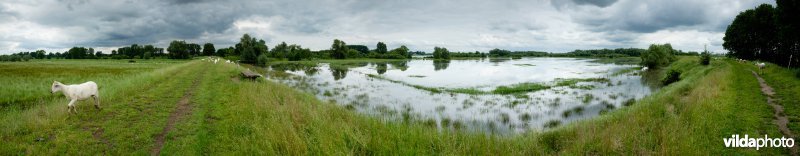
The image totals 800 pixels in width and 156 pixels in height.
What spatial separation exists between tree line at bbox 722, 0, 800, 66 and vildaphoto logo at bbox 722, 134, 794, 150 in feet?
80.5

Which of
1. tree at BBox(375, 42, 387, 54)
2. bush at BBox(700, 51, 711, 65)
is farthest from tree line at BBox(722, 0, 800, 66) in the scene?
tree at BBox(375, 42, 387, 54)

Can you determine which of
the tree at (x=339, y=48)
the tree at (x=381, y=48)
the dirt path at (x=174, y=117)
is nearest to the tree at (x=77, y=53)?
the tree at (x=339, y=48)

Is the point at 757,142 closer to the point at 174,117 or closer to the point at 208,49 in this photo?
the point at 174,117

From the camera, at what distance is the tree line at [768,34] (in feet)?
87.0

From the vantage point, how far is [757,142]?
8.87 metres

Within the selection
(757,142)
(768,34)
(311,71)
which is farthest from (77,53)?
(768,34)

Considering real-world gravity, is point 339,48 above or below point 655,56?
above

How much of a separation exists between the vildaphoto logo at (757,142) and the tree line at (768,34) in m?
24.5

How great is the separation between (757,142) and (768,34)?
5891cm

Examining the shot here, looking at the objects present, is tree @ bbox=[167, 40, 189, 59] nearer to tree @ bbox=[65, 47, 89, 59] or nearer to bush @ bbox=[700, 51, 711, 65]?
tree @ bbox=[65, 47, 89, 59]

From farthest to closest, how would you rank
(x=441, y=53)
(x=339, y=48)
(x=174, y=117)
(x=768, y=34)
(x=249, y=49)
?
(x=441, y=53), (x=339, y=48), (x=249, y=49), (x=768, y=34), (x=174, y=117)

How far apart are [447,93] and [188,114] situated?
1898 centimetres

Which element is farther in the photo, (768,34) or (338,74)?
(338,74)

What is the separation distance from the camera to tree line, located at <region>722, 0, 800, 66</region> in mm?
26531
